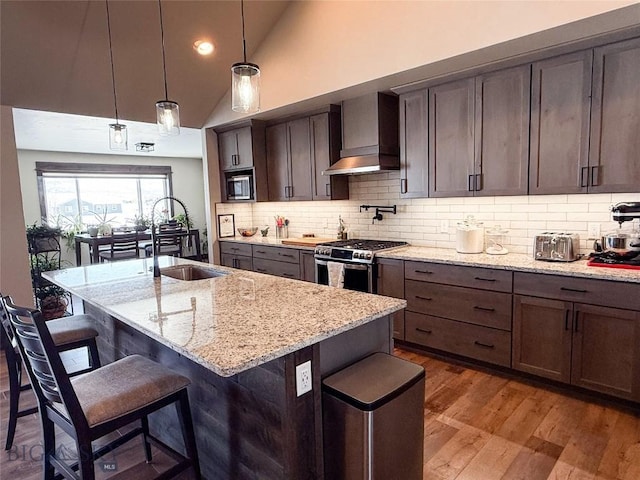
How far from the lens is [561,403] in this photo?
2582mm

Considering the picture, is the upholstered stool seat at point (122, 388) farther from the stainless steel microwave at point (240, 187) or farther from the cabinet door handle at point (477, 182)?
the stainless steel microwave at point (240, 187)

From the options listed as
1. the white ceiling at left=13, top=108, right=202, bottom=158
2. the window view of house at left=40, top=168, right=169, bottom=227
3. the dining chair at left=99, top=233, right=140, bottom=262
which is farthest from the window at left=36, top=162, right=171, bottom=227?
the dining chair at left=99, top=233, right=140, bottom=262

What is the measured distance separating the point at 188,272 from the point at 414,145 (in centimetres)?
225

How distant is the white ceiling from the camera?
4.74 m

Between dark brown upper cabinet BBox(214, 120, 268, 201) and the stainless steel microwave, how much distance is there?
0.07 m

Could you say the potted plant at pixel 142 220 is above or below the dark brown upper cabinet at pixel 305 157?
below

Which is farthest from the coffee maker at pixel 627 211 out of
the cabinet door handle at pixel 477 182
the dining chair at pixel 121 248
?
the dining chair at pixel 121 248

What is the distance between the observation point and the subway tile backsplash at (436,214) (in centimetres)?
297

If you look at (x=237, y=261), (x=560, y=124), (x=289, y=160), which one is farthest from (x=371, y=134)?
(x=237, y=261)

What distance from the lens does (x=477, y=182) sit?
3176 mm

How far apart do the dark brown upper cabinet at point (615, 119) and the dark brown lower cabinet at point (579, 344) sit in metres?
0.84

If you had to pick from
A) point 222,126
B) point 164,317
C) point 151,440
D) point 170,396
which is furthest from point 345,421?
point 222,126

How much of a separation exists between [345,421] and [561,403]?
1902 mm

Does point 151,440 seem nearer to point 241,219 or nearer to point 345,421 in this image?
point 345,421
